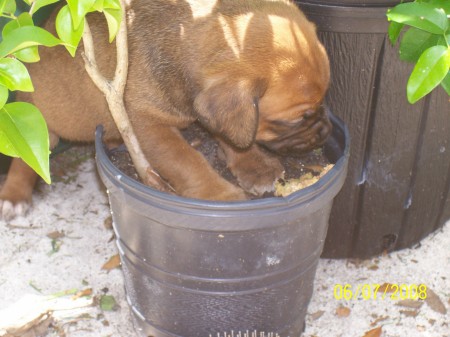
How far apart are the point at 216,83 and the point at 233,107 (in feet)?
0.44

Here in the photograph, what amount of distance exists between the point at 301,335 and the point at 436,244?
1020 millimetres

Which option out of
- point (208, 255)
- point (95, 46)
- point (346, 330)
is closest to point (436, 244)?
point (346, 330)

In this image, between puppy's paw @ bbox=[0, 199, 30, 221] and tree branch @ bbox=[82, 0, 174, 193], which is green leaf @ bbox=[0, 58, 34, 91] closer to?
tree branch @ bbox=[82, 0, 174, 193]

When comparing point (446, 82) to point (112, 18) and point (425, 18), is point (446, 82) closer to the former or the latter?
point (425, 18)

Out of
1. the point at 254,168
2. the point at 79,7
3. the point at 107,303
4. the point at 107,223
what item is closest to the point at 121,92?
the point at 254,168

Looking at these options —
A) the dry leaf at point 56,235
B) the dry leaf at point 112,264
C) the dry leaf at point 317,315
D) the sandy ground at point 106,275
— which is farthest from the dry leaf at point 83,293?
the dry leaf at point 317,315

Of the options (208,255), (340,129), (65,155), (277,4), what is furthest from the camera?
(65,155)

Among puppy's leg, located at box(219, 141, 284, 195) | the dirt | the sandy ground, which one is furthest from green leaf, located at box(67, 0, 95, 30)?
the sandy ground

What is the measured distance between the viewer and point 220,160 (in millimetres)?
3127

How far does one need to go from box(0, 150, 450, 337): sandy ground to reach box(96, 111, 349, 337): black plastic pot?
394 millimetres

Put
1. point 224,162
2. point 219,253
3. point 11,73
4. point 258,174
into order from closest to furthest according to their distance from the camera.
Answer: point 11,73
point 219,253
point 258,174
point 224,162

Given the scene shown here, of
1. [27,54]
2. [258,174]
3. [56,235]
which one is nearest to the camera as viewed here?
[27,54]

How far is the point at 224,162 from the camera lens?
10.2 ft

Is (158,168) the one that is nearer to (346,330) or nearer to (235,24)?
(235,24)
